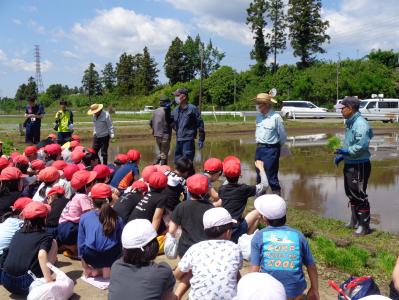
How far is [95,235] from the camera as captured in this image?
4.70 meters

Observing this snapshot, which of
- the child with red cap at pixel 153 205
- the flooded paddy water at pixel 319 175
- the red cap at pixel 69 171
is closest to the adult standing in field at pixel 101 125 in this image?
the flooded paddy water at pixel 319 175

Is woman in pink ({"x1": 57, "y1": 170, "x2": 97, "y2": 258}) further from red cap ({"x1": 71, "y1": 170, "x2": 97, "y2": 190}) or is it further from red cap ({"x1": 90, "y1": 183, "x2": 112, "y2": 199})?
red cap ({"x1": 90, "y1": 183, "x2": 112, "y2": 199})

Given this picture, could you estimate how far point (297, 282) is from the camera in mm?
3441

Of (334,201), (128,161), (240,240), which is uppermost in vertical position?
(128,161)

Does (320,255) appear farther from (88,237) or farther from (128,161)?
(128,161)

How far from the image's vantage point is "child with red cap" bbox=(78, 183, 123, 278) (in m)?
4.67

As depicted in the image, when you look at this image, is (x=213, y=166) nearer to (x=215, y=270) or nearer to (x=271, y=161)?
(x=271, y=161)

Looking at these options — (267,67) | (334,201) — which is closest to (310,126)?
(334,201)

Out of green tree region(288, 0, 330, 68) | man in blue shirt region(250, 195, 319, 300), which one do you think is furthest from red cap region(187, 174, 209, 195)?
green tree region(288, 0, 330, 68)

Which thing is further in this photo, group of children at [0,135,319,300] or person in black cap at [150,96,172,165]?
person in black cap at [150,96,172,165]

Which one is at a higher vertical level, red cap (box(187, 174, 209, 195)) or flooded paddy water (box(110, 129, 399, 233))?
red cap (box(187, 174, 209, 195))

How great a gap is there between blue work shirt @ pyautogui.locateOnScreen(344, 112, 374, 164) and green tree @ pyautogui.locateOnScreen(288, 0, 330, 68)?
51461mm

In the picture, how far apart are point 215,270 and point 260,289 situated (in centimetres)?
119

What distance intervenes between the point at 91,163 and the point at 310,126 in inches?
917
